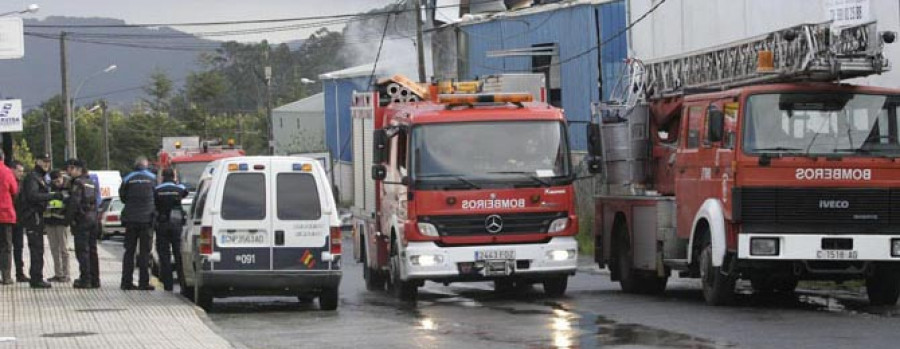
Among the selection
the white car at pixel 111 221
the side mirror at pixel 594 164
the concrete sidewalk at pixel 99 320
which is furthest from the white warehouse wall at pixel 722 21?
the white car at pixel 111 221

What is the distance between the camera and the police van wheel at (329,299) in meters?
18.9

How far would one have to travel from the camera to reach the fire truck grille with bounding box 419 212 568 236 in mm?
19594

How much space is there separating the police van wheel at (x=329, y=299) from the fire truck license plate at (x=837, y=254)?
578 cm

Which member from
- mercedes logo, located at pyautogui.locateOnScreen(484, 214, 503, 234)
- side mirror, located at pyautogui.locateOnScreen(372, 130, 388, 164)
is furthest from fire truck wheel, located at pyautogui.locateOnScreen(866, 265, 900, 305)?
side mirror, located at pyautogui.locateOnScreen(372, 130, 388, 164)

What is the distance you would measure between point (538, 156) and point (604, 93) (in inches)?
919

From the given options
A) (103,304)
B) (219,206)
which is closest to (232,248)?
(219,206)

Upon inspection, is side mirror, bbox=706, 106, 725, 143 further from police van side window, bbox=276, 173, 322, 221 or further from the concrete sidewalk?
the concrete sidewalk

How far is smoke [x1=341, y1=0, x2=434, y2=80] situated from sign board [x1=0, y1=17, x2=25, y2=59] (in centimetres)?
2462

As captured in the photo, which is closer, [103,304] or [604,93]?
[103,304]

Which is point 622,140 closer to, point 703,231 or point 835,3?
point 703,231

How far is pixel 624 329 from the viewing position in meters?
15.7

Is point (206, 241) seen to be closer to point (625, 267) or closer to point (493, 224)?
point (493, 224)

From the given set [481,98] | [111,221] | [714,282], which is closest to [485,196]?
[481,98]

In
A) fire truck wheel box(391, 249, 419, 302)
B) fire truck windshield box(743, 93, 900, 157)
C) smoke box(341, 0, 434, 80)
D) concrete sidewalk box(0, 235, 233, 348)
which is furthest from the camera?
smoke box(341, 0, 434, 80)
